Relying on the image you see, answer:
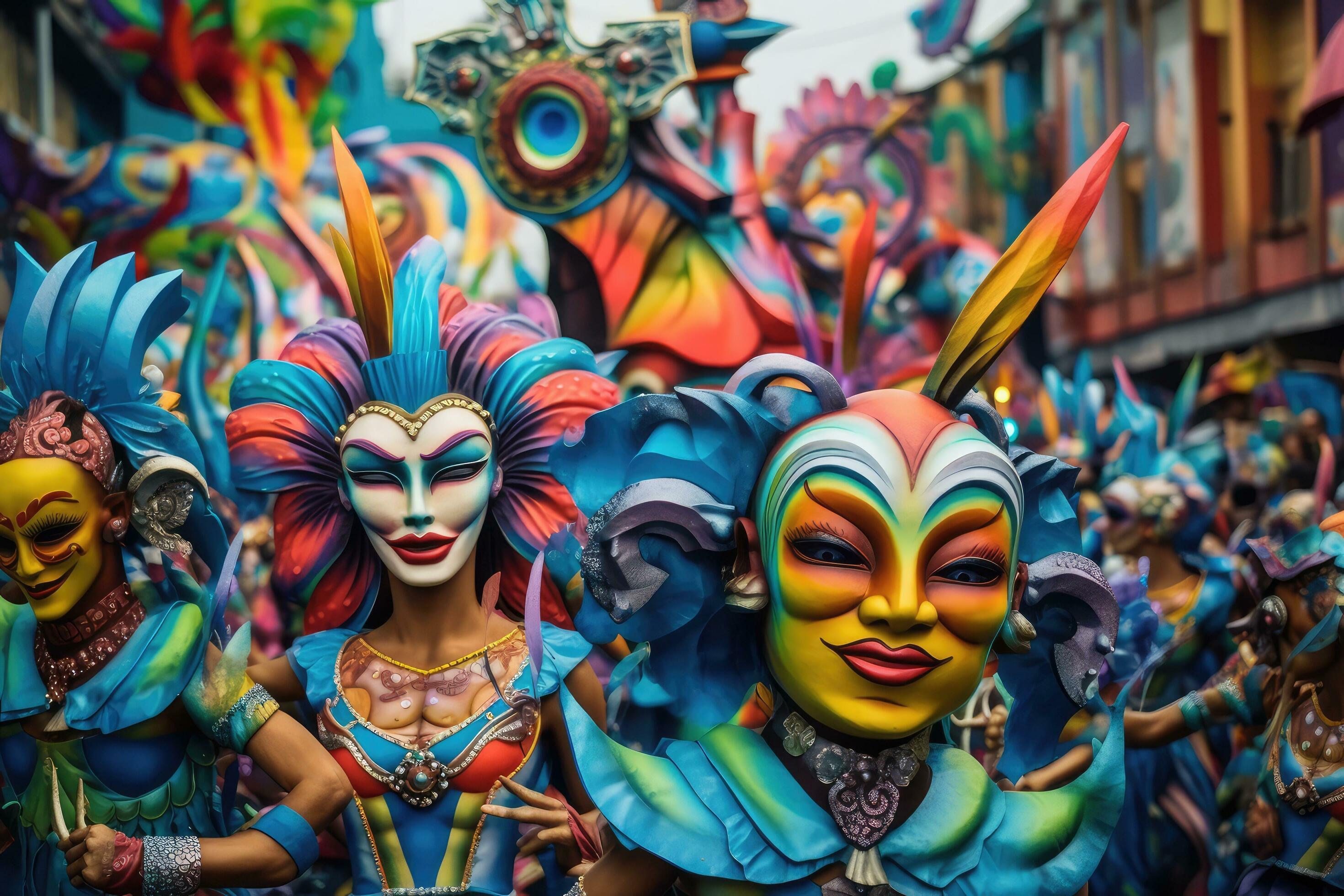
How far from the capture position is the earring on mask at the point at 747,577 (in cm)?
229

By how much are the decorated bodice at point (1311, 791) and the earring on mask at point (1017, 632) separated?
1292 mm

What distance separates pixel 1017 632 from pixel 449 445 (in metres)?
1.31

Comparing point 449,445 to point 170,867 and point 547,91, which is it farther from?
point 547,91

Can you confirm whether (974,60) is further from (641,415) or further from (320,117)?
(641,415)

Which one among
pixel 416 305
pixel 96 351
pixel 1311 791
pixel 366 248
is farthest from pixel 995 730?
pixel 96 351

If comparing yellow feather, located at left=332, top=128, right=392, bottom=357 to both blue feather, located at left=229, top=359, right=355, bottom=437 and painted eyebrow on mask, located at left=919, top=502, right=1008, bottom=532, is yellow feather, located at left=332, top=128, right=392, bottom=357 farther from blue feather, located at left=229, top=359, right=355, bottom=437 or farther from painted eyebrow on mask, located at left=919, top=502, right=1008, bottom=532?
painted eyebrow on mask, located at left=919, top=502, right=1008, bottom=532

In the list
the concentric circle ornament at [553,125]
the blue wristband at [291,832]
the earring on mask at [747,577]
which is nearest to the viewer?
the earring on mask at [747,577]

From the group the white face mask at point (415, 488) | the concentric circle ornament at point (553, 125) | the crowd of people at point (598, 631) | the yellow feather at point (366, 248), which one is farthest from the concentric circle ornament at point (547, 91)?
the white face mask at point (415, 488)

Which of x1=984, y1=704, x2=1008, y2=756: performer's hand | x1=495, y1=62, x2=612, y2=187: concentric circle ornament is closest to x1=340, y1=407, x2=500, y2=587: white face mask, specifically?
x1=984, y1=704, x2=1008, y2=756: performer's hand

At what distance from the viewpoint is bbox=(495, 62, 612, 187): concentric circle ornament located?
741 centimetres

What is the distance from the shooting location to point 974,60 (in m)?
10.8

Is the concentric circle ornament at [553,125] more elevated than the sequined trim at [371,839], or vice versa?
the concentric circle ornament at [553,125]

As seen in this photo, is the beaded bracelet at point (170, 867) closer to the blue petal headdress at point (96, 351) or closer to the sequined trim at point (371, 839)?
the sequined trim at point (371, 839)

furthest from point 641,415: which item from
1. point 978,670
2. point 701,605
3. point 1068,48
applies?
point 1068,48
